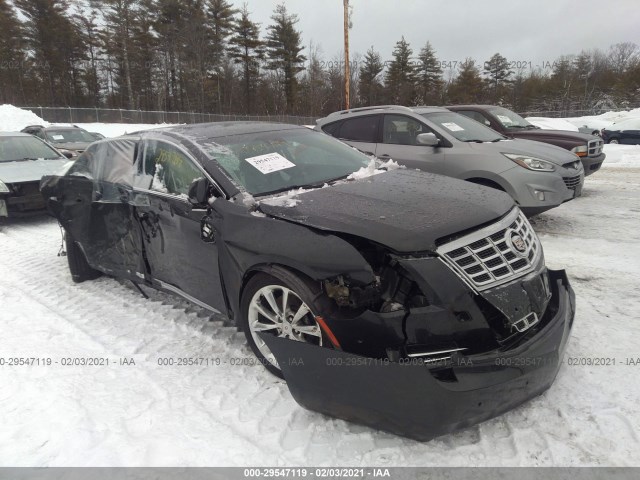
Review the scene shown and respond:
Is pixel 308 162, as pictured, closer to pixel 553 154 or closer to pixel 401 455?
pixel 401 455

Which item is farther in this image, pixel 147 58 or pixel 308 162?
pixel 147 58

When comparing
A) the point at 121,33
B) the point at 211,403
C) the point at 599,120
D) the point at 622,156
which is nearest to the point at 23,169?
the point at 211,403

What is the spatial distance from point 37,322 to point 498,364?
13.0 ft

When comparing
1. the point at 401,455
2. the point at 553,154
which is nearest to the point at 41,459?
the point at 401,455

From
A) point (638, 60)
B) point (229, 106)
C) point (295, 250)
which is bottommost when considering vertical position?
point (295, 250)

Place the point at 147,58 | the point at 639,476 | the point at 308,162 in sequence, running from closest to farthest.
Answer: the point at 639,476 → the point at 308,162 → the point at 147,58

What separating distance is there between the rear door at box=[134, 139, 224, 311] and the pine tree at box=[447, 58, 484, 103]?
179ft

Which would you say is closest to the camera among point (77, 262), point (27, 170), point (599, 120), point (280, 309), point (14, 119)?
point (280, 309)

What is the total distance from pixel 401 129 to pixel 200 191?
4.34m

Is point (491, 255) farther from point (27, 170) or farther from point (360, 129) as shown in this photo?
point (27, 170)

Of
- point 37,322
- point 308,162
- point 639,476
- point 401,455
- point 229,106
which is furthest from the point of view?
point 229,106

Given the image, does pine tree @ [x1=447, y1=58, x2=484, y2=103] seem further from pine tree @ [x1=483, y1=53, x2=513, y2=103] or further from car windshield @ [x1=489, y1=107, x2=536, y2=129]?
car windshield @ [x1=489, y1=107, x2=536, y2=129]

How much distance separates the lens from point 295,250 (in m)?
2.55

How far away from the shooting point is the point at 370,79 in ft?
185
